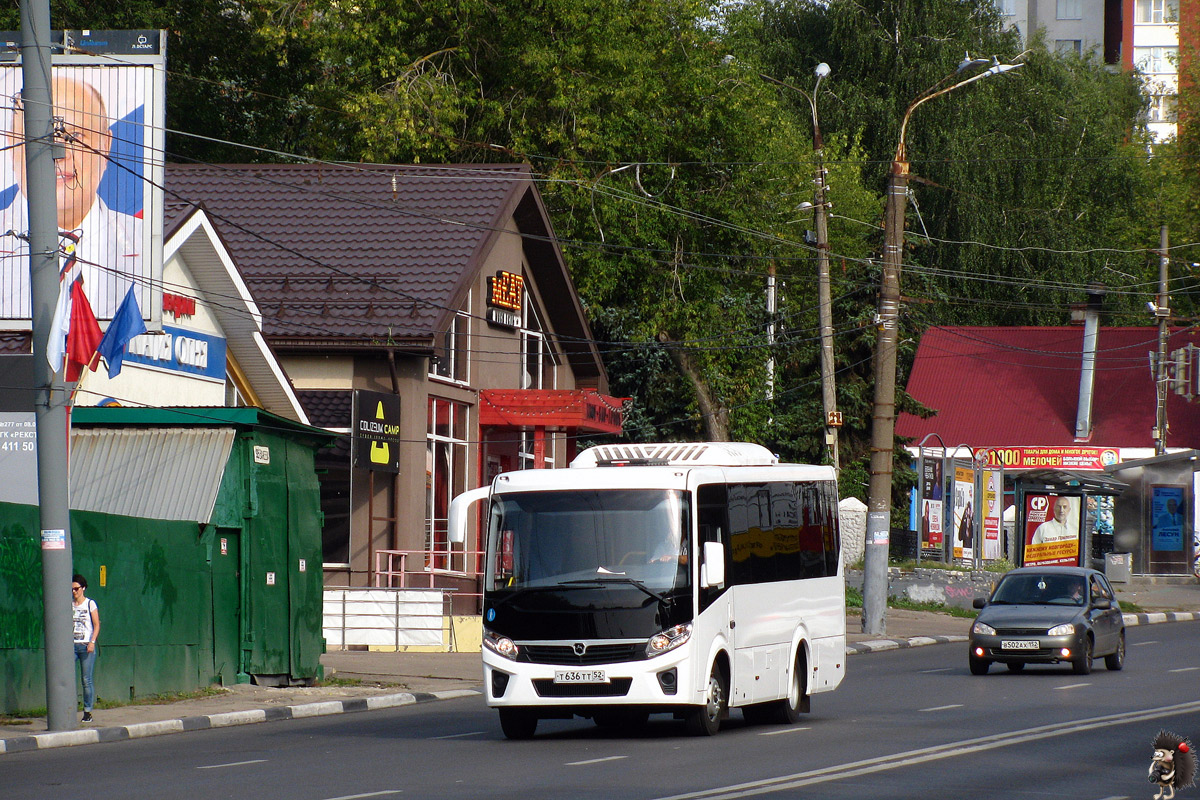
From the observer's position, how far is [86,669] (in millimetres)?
17938

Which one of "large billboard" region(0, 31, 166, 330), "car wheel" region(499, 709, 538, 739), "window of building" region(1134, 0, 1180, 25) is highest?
"window of building" region(1134, 0, 1180, 25)

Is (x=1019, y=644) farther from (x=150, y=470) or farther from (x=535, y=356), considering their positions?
(x=535, y=356)

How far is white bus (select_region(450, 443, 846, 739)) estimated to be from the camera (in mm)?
15680

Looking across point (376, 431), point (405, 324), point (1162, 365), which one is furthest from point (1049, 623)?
point (1162, 365)

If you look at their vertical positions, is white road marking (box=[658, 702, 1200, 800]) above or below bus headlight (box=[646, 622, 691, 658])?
below

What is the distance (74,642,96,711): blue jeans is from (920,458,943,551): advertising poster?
84.0 ft

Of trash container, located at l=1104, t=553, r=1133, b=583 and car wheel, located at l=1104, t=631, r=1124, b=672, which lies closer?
car wheel, located at l=1104, t=631, r=1124, b=672

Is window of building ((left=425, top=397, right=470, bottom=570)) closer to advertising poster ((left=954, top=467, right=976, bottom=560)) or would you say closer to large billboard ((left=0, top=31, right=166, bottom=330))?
large billboard ((left=0, top=31, right=166, bottom=330))

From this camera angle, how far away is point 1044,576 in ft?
83.3

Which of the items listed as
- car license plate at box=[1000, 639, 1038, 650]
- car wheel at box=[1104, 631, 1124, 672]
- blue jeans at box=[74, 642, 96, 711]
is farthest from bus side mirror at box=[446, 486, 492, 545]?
car wheel at box=[1104, 631, 1124, 672]

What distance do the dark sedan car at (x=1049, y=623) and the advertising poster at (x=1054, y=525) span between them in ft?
55.5

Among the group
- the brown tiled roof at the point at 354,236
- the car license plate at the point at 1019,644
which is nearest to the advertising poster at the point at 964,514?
the brown tiled roof at the point at 354,236

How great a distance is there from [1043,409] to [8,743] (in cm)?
5105

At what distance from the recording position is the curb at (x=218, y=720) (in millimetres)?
16047
